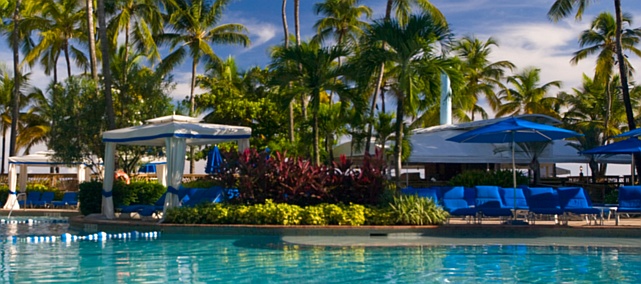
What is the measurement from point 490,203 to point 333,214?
350 cm

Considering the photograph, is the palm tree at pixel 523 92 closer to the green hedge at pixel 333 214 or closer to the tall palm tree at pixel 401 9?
the tall palm tree at pixel 401 9

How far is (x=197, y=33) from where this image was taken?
3322cm

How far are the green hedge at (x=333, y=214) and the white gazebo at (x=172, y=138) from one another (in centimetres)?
155

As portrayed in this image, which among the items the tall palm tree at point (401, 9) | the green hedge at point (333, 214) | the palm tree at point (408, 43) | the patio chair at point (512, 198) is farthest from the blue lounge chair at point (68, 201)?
the patio chair at point (512, 198)

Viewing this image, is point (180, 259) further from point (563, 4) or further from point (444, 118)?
point (444, 118)

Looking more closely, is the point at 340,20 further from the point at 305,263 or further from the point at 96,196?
the point at 305,263

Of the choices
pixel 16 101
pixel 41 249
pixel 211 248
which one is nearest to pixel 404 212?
pixel 211 248

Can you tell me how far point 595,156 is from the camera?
2434 cm

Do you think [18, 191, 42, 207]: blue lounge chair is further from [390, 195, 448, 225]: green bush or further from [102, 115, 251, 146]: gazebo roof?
[390, 195, 448, 225]: green bush

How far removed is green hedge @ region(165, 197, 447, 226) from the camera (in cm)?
1371

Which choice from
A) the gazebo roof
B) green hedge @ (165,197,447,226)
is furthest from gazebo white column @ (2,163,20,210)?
green hedge @ (165,197,447,226)

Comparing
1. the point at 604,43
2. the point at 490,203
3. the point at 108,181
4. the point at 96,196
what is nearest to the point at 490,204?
the point at 490,203

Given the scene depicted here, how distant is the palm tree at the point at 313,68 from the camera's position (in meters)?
16.5

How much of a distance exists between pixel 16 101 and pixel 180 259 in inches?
999
